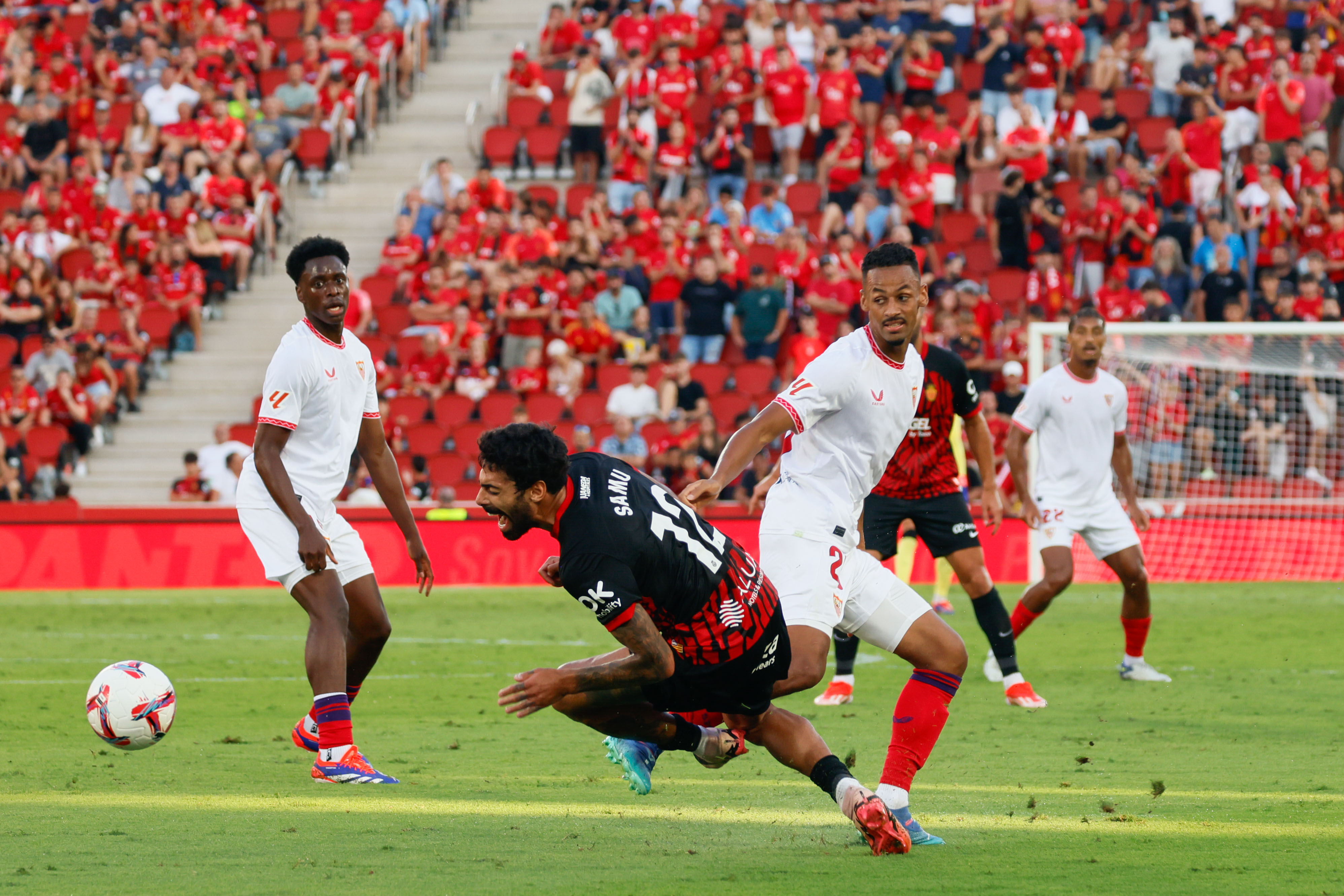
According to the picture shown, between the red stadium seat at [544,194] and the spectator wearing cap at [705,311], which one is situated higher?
the red stadium seat at [544,194]

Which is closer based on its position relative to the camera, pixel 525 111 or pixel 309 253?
pixel 309 253

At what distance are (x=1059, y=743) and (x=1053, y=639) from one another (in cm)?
519

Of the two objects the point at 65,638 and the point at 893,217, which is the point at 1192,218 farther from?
the point at 65,638

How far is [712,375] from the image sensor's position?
1984 centimetres

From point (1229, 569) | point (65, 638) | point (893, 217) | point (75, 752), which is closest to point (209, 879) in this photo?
point (75, 752)

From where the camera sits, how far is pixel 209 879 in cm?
500

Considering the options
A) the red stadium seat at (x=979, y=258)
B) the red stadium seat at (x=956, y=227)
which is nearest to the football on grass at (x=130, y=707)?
the red stadium seat at (x=979, y=258)

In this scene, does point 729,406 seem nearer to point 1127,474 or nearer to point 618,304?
point 618,304

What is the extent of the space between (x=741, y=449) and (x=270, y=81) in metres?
21.9

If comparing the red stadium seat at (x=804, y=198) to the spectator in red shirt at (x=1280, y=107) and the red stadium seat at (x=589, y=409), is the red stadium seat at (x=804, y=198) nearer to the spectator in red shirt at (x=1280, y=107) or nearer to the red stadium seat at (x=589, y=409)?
the red stadium seat at (x=589, y=409)

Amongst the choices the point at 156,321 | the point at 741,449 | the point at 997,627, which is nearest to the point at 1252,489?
the point at 997,627

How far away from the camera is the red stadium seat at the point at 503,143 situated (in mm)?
24281

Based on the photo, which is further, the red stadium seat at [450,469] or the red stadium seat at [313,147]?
the red stadium seat at [313,147]

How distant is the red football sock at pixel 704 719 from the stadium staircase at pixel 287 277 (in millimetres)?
15872
